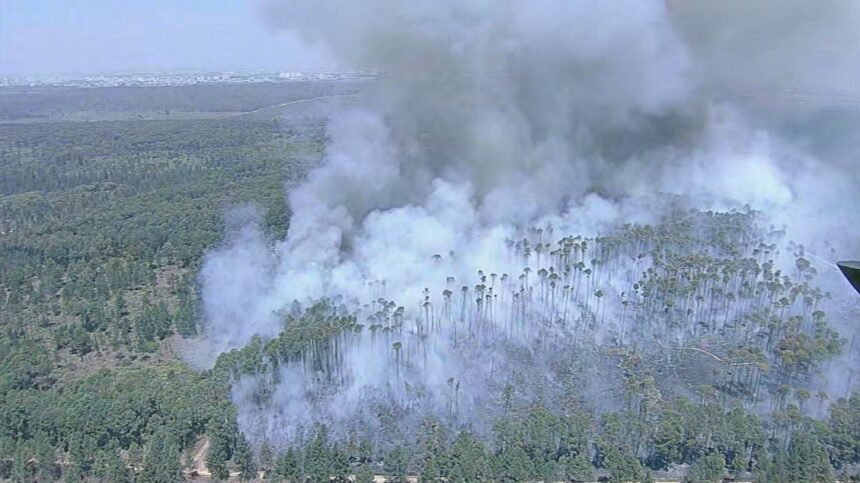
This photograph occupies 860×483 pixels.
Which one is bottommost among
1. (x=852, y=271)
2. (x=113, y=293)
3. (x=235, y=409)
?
(x=113, y=293)

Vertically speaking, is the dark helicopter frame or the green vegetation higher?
the dark helicopter frame

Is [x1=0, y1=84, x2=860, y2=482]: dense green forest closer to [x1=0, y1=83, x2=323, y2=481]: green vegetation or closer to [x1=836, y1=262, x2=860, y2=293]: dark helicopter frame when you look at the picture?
[x1=0, y1=83, x2=323, y2=481]: green vegetation

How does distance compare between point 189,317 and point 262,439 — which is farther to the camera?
point 189,317

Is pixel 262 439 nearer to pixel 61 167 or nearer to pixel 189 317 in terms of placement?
pixel 189 317

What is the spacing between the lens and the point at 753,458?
18031 mm

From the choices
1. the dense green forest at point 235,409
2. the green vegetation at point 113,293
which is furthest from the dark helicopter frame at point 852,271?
the green vegetation at point 113,293

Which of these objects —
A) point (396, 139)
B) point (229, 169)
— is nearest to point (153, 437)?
point (396, 139)

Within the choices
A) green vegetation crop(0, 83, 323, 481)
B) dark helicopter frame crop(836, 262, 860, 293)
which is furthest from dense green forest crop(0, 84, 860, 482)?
dark helicopter frame crop(836, 262, 860, 293)

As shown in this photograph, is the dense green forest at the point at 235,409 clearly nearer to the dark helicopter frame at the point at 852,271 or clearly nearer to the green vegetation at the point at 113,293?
the green vegetation at the point at 113,293

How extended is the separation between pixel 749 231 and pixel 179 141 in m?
57.6

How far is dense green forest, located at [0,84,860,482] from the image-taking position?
17438mm

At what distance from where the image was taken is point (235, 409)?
64.1ft

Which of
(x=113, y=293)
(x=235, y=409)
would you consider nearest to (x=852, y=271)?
(x=235, y=409)

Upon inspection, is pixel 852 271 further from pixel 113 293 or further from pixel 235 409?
pixel 113 293
